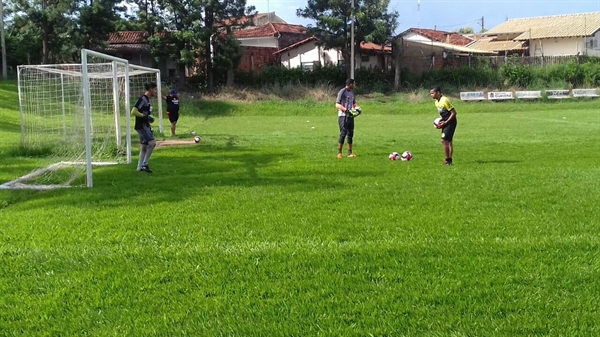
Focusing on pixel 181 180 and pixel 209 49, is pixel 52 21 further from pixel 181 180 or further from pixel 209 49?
pixel 181 180

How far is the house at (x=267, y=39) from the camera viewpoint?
52.6m

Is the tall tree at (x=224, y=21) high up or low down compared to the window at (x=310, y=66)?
up

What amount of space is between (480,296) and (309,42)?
163 feet

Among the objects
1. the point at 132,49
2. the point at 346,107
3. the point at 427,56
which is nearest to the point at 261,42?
the point at 132,49

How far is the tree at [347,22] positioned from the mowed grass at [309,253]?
3324cm

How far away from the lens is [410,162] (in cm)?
1297

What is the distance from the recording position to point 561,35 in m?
56.8

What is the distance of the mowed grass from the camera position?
4.29 metres

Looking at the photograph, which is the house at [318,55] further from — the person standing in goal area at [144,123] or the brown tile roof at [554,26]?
the person standing in goal area at [144,123]

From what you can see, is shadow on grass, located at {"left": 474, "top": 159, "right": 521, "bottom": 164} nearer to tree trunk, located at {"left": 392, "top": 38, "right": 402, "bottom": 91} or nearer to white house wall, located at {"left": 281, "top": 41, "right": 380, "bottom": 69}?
tree trunk, located at {"left": 392, "top": 38, "right": 402, "bottom": 91}

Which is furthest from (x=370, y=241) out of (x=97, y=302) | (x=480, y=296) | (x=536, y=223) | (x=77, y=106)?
(x=77, y=106)

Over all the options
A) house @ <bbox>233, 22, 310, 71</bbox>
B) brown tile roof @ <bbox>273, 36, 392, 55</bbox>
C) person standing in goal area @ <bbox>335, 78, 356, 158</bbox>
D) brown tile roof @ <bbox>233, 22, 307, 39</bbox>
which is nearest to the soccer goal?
person standing in goal area @ <bbox>335, 78, 356, 158</bbox>

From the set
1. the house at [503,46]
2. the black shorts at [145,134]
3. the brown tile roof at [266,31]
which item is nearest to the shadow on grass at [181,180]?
the black shorts at [145,134]

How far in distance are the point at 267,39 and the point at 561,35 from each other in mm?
29077
